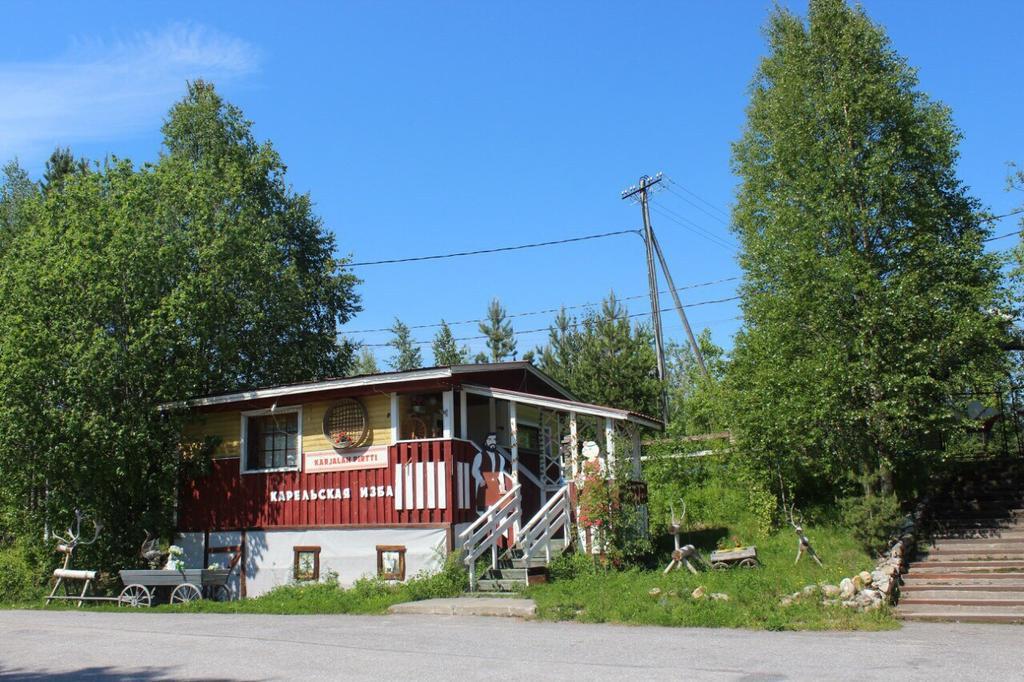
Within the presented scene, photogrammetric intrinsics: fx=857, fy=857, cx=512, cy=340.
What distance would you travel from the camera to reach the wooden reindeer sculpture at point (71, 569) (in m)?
16.7

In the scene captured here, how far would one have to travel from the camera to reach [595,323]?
118 feet

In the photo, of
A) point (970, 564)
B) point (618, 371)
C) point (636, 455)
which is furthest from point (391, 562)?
point (618, 371)

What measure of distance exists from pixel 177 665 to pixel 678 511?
49.3ft

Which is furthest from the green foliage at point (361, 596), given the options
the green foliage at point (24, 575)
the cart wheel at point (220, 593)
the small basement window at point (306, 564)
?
the green foliage at point (24, 575)

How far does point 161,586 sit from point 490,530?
260 inches

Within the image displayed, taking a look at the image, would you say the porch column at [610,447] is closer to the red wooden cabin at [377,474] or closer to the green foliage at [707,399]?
the red wooden cabin at [377,474]

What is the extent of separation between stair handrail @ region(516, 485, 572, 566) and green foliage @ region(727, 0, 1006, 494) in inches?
170

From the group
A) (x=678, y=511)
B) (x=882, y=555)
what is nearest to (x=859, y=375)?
(x=882, y=555)

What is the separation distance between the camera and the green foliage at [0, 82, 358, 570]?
57.2 feet

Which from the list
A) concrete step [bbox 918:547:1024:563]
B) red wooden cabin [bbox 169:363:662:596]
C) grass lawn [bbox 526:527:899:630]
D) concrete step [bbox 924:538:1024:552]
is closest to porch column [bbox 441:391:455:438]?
red wooden cabin [bbox 169:363:662:596]

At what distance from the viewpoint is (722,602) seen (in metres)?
11.8

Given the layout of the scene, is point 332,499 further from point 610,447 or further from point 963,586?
point 963,586

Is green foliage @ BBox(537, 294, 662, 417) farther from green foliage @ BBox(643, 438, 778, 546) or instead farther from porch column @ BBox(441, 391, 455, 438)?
porch column @ BBox(441, 391, 455, 438)

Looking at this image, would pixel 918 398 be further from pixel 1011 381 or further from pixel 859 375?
pixel 1011 381
